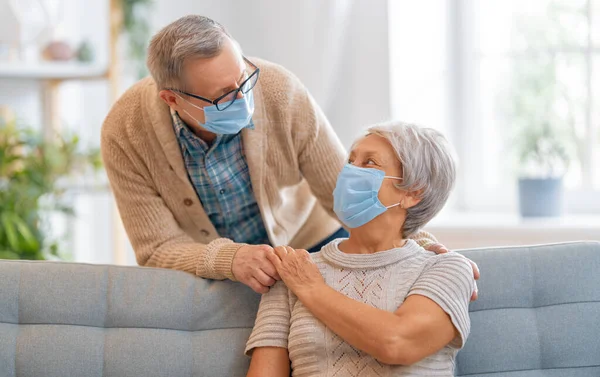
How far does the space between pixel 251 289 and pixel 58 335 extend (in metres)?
0.48

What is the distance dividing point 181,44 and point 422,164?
0.63 metres

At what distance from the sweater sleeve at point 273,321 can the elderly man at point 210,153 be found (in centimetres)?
11

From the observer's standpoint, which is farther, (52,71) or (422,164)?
(52,71)

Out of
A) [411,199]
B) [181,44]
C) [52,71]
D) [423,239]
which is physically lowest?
[423,239]

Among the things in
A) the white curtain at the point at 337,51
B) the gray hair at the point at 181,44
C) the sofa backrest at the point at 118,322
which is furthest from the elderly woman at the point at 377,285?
the white curtain at the point at 337,51

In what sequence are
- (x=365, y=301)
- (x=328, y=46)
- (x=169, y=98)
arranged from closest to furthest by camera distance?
(x=365, y=301), (x=169, y=98), (x=328, y=46)

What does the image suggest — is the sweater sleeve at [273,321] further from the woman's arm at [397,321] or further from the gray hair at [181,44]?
the gray hair at [181,44]

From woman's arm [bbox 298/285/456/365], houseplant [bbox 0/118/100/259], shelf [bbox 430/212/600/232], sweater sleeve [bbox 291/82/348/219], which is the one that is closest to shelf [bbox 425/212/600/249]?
shelf [bbox 430/212/600/232]

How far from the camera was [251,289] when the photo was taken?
75.7 inches

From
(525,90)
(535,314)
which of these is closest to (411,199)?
(535,314)

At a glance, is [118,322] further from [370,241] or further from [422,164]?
[422,164]

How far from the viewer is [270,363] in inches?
68.6

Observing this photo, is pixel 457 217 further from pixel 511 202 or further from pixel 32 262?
pixel 32 262

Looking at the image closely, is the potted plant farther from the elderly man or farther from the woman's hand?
the woman's hand
